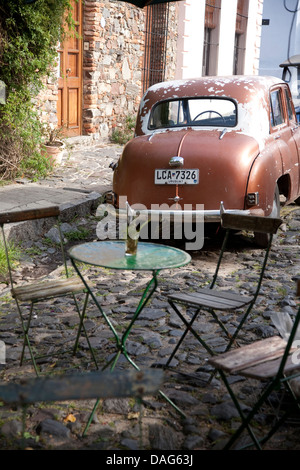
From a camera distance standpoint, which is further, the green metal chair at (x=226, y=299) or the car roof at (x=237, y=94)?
the car roof at (x=237, y=94)

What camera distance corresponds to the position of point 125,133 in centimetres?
1392

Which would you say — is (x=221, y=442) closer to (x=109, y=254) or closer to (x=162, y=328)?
(x=109, y=254)

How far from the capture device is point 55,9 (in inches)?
351

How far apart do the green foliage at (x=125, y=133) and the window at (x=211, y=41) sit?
5.78 m

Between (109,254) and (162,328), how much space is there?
997 millimetres

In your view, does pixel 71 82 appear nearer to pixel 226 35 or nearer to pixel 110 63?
pixel 110 63

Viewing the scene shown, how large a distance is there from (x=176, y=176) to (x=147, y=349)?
2.40 m

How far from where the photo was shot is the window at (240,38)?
2141 cm

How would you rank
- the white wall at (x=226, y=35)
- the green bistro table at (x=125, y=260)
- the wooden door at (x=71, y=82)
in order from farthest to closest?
the white wall at (x=226, y=35) < the wooden door at (x=71, y=82) < the green bistro table at (x=125, y=260)

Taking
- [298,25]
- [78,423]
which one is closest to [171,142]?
[78,423]

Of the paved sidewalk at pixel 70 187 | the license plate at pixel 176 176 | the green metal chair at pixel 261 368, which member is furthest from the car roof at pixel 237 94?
the green metal chair at pixel 261 368

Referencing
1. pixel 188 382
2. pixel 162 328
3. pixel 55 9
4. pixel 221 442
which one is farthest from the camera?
pixel 55 9

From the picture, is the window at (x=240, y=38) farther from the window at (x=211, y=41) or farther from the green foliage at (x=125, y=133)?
the green foliage at (x=125, y=133)

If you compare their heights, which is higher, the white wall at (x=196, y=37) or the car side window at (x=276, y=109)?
the white wall at (x=196, y=37)
